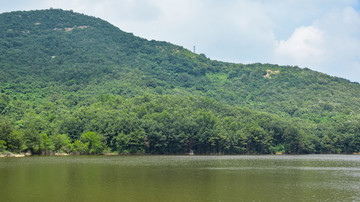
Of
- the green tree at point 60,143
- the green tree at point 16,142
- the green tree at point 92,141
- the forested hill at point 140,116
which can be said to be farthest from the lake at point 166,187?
the green tree at point 92,141

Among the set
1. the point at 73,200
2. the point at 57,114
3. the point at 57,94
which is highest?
the point at 57,94

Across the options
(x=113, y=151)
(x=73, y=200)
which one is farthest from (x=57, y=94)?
(x=73, y=200)

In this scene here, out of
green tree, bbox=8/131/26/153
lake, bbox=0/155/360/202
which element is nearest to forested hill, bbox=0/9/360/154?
green tree, bbox=8/131/26/153

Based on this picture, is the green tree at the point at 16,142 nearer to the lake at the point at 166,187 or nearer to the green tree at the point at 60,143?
the green tree at the point at 60,143

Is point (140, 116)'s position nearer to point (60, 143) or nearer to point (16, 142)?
point (60, 143)

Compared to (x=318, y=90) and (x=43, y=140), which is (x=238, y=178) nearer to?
(x=43, y=140)

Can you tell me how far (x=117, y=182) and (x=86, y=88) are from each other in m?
128

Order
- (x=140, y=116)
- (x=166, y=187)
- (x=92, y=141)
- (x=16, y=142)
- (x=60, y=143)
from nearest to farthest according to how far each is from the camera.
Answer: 1. (x=166, y=187)
2. (x=16, y=142)
3. (x=60, y=143)
4. (x=92, y=141)
5. (x=140, y=116)

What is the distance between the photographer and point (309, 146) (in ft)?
448

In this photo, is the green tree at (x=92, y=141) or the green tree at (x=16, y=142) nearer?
the green tree at (x=16, y=142)

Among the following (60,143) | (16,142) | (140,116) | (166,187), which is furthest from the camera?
(140,116)

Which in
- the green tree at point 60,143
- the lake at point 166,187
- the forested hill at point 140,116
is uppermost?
the forested hill at point 140,116

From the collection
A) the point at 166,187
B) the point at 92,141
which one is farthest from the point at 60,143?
the point at 166,187

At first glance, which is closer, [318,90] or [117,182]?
[117,182]
